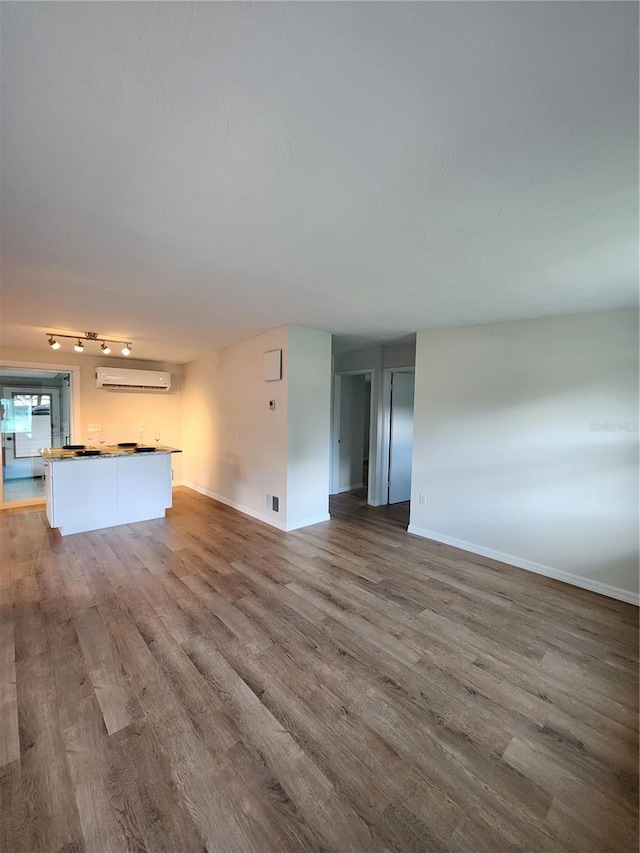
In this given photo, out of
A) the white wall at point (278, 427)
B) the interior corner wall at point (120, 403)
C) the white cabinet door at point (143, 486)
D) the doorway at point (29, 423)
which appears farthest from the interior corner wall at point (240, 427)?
the doorway at point (29, 423)

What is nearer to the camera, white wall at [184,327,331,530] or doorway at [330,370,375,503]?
white wall at [184,327,331,530]

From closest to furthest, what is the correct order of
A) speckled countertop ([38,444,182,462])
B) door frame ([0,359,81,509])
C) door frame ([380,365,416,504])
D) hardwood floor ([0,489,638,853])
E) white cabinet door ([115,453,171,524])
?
1. hardwood floor ([0,489,638,853])
2. speckled countertop ([38,444,182,462])
3. white cabinet door ([115,453,171,524])
4. door frame ([0,359,81,509])
5. door frame ([380,365,416,504])

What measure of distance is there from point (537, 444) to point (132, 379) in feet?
19.5

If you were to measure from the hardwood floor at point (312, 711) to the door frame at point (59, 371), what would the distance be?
10.3 ft

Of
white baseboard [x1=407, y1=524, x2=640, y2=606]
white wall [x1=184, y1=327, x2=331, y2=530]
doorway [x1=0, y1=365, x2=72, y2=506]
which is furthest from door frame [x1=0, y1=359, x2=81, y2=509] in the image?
white baseboard [x1=407, y1=524, x2=640, y2=606]

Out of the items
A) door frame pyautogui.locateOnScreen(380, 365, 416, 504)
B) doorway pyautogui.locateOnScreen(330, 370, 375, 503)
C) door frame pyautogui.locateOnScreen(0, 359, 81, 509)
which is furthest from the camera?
doorway pyautogui.locateOnScreen(330, 370, 375, 503)

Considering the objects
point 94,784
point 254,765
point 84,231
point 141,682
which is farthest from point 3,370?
point 254,765

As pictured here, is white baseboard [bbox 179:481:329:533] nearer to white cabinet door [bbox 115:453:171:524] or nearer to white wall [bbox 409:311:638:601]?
white cabinet door [bbox 115:453:171:524]

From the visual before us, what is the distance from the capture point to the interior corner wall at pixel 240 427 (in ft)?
13.9

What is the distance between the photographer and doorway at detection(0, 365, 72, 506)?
5156 millimetres

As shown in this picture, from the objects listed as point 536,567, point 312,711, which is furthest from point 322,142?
point 536,567

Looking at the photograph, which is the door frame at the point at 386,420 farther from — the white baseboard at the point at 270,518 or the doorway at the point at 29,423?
the doorway at the point at 29,423

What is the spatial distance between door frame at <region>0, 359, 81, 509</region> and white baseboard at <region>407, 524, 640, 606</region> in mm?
5520

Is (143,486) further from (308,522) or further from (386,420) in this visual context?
(386,420)
